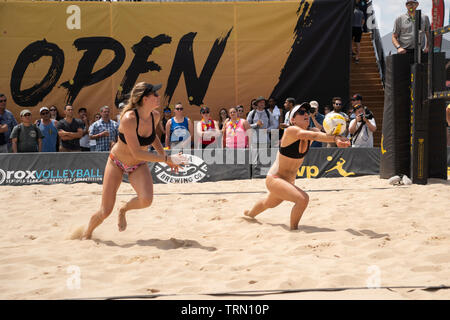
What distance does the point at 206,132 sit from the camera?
9992mm

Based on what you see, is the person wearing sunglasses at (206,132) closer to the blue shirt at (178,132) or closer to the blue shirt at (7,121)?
the blue shirt at (178,132)

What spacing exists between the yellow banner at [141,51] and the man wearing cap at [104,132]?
80.2 inches

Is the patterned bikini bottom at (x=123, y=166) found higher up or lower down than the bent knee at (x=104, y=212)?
higher up

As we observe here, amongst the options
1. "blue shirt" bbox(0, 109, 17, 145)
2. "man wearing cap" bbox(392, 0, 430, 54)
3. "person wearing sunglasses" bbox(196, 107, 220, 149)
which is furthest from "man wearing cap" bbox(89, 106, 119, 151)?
"man wearing cap" bbox(392, 0, 430, 54)

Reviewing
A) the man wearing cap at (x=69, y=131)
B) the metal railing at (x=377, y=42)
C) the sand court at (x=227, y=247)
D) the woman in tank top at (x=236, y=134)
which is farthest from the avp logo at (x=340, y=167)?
the man wearing cap at (x=69, y=131)

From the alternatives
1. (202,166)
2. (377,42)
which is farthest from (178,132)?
(377,42)

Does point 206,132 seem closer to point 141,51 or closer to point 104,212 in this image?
point 141,51

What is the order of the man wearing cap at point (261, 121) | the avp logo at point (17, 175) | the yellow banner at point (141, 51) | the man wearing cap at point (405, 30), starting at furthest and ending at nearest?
the yellow banner at point (141, 51), the man wearing cap at point (261, 121), the avp logo at point (17, 175), the man wearing cap at point (405, 30)

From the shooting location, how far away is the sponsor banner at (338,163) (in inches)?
384

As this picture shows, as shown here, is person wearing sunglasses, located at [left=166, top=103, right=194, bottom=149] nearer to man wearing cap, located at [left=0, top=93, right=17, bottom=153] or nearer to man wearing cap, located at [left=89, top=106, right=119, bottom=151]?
man wearing cap, located at [left=89, top=106, right=119, bottom=151]

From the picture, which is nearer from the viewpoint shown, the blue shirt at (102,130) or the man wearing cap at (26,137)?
the man wearing cap at (26,137)

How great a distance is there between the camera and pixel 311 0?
11711 mm

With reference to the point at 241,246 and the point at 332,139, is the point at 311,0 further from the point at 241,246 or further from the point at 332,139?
the point at 241,246
